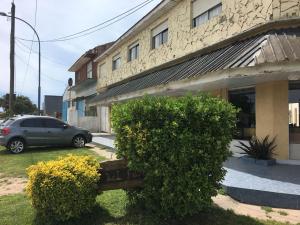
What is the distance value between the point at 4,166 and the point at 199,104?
9396 mm

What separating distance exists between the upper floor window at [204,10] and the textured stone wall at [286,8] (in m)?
3.40

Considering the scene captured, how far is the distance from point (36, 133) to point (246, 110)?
10.3 meters

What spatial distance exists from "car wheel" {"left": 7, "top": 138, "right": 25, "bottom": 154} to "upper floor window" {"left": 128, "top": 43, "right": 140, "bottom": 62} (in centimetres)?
897

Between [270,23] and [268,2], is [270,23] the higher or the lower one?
the lower one

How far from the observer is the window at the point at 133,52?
74.3ft

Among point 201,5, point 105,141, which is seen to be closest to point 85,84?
point 105,141

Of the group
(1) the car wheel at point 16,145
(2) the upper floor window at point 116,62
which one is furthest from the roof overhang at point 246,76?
(2) the upper floor window at point 116,62

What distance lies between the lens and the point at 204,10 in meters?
14.4

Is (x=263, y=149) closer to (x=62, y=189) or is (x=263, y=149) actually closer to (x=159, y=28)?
(x=62, y=189)

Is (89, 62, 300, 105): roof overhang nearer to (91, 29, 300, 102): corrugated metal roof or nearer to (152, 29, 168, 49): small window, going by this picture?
(91, 29, 300, 102): corrugated metal roof

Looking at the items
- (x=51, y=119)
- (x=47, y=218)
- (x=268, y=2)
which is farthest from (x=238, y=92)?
(x=51, y=119)

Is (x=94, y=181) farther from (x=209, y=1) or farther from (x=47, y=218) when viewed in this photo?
(x=209, y=1)

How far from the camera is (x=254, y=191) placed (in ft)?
22.6

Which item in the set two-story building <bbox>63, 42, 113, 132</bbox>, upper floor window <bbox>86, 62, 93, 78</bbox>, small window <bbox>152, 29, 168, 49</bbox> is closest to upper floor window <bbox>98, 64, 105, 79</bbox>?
two-story building <bbox>63, 42, 113, 132</bbox>
